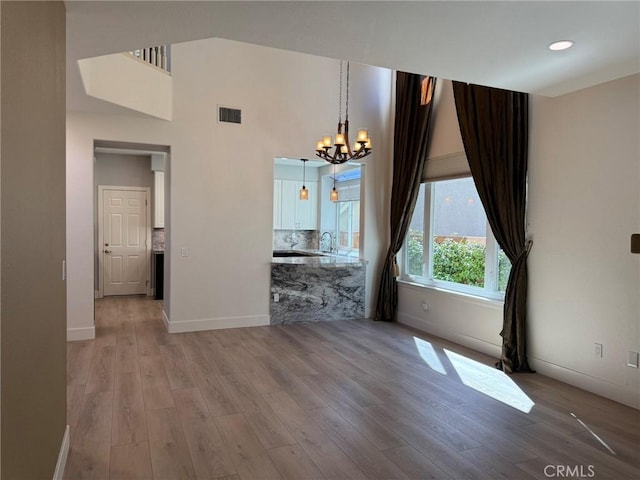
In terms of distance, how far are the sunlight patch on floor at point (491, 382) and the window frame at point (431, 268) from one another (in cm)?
83

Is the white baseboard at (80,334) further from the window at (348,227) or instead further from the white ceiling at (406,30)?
the window at (348,227)

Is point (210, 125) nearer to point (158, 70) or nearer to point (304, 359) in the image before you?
point (158, 70)

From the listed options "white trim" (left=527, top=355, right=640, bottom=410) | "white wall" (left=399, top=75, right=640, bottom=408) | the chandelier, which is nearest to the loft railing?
the chandelier

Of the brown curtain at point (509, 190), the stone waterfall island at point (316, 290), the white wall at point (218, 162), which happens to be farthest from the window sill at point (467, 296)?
the white wall at point (218, 162)

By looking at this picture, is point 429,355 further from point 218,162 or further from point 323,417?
point 218,162

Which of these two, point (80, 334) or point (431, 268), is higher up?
point (431, 268)

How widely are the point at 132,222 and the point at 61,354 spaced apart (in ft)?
21.0

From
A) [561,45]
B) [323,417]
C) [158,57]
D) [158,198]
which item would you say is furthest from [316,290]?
[561,45]

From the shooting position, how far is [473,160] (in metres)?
4.81

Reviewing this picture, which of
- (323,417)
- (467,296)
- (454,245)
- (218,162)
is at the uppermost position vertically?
(218,162)

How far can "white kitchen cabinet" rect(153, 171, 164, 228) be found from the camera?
821 centimetres

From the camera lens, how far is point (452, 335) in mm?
5328

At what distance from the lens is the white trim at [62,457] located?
226 centimetres

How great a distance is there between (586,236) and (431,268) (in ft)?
7.48
